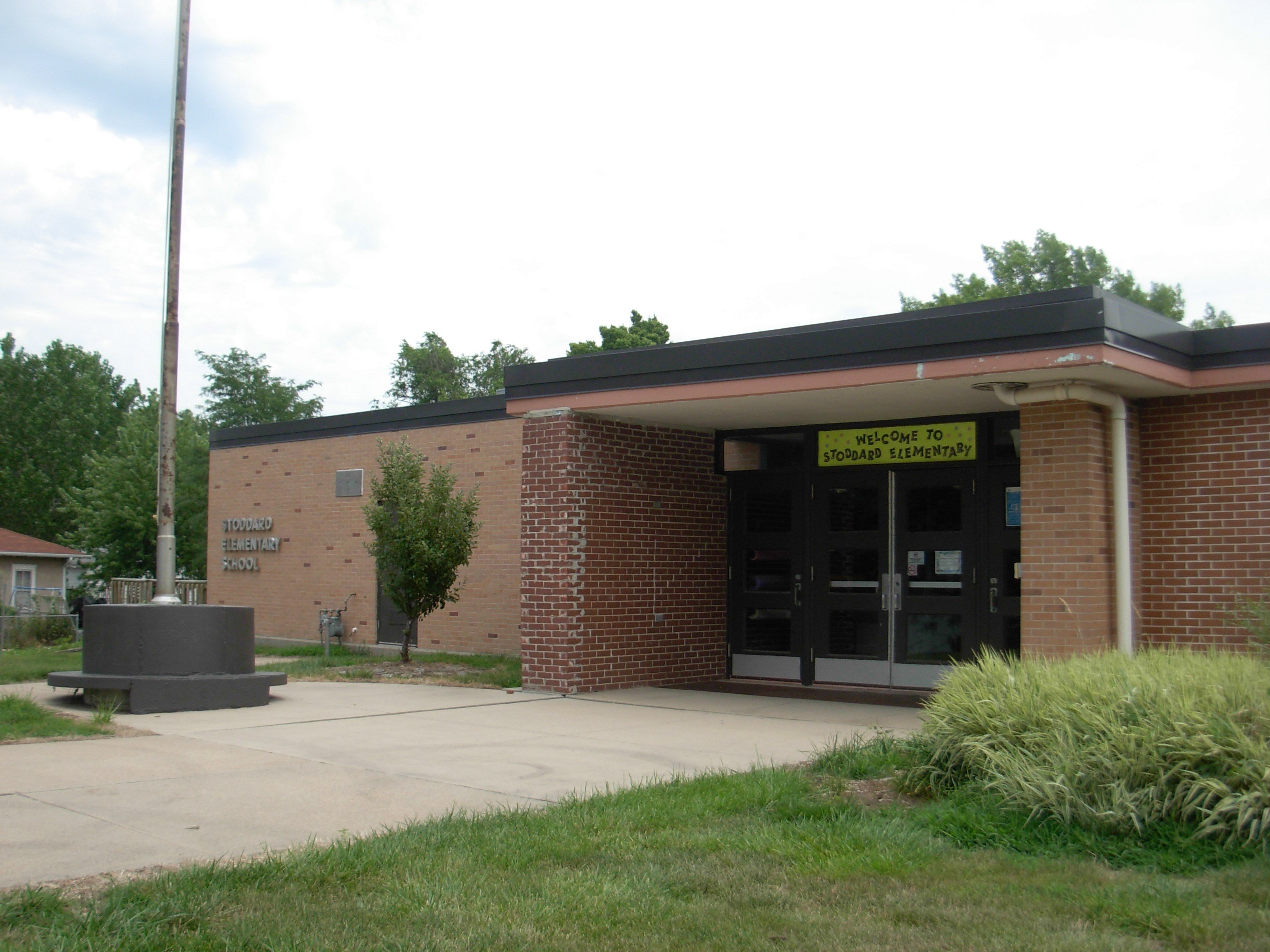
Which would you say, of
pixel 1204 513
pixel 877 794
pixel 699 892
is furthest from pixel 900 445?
pixel 699 892

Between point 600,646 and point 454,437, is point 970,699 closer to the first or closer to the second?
point 600,646

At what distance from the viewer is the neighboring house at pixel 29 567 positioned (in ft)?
143

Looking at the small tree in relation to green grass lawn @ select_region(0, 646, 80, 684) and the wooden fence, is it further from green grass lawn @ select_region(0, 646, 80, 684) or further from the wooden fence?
the wooden fence

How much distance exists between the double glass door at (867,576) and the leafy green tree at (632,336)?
29.2 meters

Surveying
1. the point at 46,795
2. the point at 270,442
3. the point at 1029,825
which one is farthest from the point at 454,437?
the point at 1029,825

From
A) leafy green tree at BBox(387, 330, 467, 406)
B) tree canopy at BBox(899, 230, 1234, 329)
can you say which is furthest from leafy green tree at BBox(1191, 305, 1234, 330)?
leafy green tree at BBox(387, 330, 467, 406)

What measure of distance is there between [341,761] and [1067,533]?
6.34 m

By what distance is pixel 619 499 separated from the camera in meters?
13.4

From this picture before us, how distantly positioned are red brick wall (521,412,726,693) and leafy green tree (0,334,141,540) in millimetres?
54899

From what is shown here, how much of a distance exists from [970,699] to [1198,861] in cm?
198

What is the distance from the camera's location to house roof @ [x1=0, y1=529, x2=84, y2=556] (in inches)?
1730

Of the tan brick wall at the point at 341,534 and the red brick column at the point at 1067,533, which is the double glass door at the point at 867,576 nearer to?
the red brick column at the point at 1067,533

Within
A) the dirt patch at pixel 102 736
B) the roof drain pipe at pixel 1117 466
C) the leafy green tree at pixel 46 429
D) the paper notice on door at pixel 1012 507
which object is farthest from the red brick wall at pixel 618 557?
the leafy green tree at pixel 46 429

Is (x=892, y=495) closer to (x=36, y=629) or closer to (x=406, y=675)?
(x=406, y=675)
